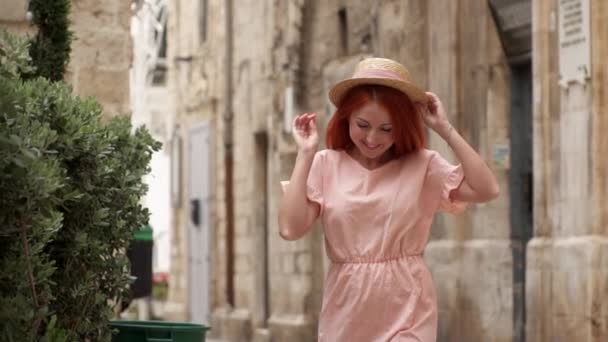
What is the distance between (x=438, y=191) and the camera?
19.5 ft

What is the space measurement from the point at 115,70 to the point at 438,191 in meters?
6.24

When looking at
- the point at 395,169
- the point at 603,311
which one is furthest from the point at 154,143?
the point at 603,311

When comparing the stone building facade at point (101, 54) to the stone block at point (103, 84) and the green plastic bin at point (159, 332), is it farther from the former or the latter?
the green plastic bin at point (159, 332)

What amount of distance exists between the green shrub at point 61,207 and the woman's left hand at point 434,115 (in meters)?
1.26

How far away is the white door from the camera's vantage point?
27.7 meters

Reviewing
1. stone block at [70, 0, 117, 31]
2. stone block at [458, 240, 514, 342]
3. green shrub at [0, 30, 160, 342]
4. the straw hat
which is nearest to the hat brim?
the straw hat

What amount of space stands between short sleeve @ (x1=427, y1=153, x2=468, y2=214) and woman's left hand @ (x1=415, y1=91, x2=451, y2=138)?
154mm

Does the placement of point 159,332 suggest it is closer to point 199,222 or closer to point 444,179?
point 444,179

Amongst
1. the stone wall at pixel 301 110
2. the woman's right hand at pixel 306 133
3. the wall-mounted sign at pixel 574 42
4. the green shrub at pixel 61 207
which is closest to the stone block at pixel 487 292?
the stone wall at pixel 301 110

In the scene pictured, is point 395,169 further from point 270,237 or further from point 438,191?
point 270,237

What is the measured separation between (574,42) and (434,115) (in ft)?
31.0

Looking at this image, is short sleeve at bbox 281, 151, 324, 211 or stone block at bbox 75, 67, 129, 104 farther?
stone block at bbox 75, 67, 129, 104

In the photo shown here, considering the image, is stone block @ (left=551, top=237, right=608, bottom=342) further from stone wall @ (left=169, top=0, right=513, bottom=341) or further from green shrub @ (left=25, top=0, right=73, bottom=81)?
green shrub @ (left=25, top=0, right=73, bottom=81)

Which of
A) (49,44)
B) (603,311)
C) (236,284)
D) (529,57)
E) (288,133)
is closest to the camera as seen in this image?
(49,44)
